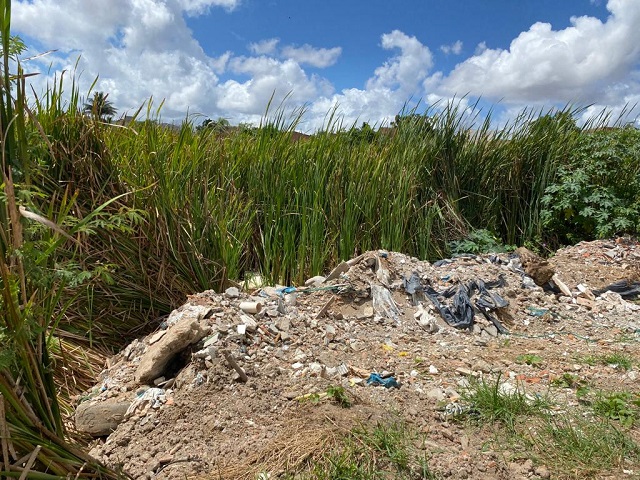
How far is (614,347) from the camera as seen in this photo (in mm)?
3924

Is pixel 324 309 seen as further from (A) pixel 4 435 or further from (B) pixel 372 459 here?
(A) pixel 4 435

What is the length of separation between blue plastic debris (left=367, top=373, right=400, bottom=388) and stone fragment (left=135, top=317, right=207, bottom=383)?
3.38ft

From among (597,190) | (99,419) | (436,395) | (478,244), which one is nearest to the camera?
(99,419)

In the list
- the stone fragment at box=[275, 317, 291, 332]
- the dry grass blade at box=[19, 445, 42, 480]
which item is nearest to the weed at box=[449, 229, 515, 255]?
the stone fragment at box=[275, 317, 291, 332]

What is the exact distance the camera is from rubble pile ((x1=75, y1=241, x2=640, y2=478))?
94.1 inches

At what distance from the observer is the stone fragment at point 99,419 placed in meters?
2.67

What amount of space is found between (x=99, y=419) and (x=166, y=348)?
0.48 meters

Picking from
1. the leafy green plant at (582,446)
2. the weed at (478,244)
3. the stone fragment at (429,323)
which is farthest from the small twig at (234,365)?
the weed at (478,244)

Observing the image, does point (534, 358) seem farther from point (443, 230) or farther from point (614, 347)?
point (443, 230)

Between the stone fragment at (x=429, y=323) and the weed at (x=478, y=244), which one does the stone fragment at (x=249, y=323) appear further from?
the weed at (x=478, y=244)

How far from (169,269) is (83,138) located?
3.66ft

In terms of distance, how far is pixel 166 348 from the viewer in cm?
290

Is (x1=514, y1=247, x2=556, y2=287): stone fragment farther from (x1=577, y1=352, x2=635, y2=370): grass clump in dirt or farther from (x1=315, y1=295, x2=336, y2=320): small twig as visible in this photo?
(x1=315, y1=295, x2=336, y2=320): small twig

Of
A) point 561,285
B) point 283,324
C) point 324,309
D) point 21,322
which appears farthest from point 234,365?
point 561,285
